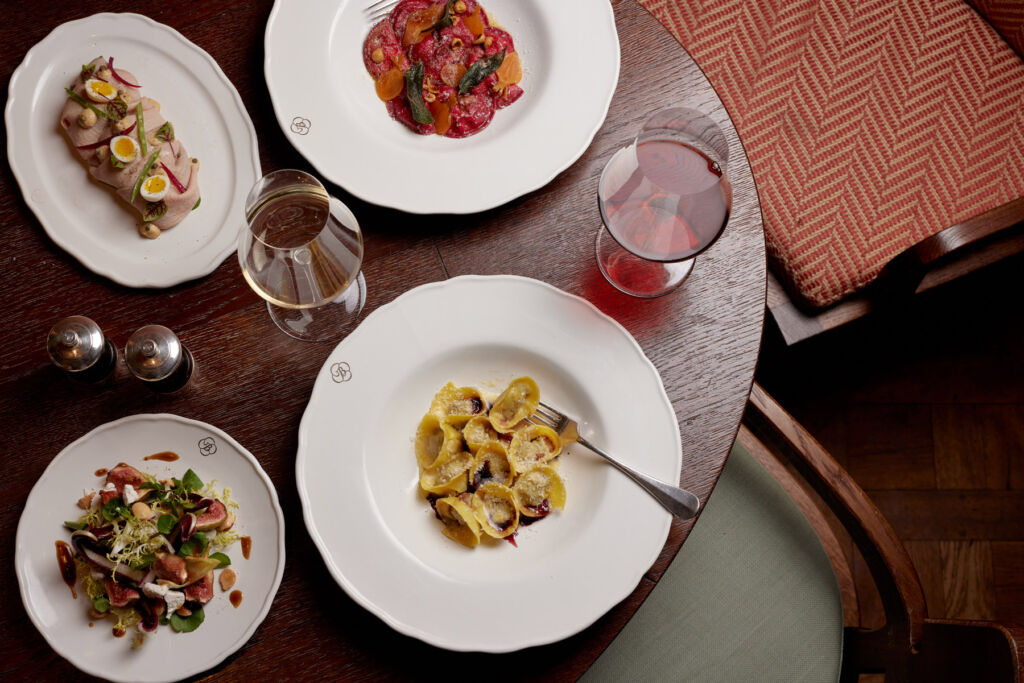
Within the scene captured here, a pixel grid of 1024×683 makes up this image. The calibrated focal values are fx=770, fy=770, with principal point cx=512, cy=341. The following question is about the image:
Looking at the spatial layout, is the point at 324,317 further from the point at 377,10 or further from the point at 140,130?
the point at 377,10

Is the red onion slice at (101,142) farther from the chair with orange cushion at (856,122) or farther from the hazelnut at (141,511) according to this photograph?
the chair with orange cushion at (856,122)

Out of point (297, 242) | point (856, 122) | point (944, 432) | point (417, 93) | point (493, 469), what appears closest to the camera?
point (297, 242)

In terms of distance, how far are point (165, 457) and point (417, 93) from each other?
2.41ft

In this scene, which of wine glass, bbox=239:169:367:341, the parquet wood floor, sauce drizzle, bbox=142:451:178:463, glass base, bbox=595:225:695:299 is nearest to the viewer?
wine glass, bbox=239:169:367:341

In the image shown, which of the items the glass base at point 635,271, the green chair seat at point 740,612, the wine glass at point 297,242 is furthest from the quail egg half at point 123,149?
the green chair seat at point 740,612

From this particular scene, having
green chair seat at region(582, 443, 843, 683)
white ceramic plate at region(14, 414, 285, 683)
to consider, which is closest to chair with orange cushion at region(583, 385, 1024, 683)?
green chair seat at region(582, 443, 843, 683)

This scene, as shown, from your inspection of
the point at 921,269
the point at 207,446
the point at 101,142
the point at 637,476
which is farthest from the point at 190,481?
the point at 921,269

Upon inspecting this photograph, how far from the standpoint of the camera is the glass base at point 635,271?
130 centimetres

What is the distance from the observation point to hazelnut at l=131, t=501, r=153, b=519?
112 cm

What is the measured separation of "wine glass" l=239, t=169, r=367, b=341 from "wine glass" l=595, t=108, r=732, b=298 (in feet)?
1.31

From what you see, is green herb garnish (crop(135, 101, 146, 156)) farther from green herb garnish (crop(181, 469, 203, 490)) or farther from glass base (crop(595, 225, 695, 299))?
glass base (crop(595, 225, 695, 299))

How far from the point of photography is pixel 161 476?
1193mm

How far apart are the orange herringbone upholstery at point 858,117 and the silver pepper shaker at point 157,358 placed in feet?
4.21

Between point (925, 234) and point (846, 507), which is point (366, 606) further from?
point (925, 234)
